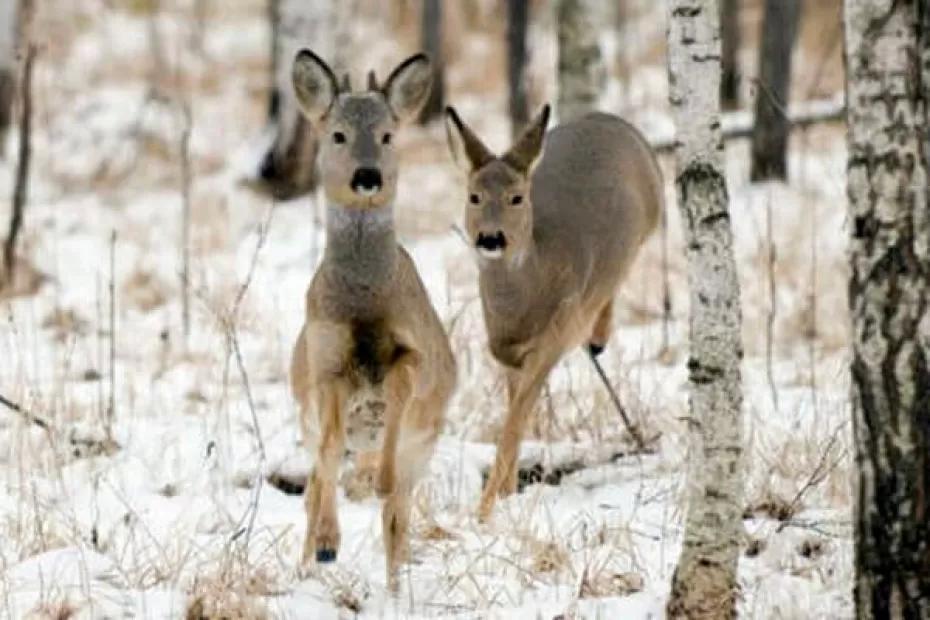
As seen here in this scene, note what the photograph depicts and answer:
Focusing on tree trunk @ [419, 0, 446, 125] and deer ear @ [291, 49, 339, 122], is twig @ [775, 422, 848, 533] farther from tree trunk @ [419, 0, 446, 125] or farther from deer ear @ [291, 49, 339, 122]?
tree trunk @ [419, 0, 446, 125]

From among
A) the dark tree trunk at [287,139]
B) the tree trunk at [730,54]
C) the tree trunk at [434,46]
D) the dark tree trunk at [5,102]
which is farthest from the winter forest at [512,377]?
the tree trunk at [434,46]

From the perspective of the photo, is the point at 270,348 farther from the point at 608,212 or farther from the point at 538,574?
the point at 538,574

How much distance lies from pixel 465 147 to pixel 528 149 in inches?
10.5

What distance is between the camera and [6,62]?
1609 centimetres

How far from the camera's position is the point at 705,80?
5.59 metres

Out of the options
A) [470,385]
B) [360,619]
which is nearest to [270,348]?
[470,385]

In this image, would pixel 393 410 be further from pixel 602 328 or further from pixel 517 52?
pixel 517 52

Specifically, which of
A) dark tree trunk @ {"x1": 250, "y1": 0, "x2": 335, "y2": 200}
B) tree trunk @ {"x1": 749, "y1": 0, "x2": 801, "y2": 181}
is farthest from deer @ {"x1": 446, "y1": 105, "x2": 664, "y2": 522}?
dark tree trunk @ {"x1": 250, "y1": 0, "x2": 335, "y2": 200}

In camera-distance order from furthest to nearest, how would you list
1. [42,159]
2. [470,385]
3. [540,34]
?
[540,34] < [42,159] < [470,385]

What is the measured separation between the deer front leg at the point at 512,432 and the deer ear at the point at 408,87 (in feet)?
4.74

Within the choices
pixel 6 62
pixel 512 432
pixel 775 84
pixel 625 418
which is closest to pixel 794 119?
pixel 775 84

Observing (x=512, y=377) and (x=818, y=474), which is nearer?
(x=818, y=474)

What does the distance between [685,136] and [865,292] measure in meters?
0.73

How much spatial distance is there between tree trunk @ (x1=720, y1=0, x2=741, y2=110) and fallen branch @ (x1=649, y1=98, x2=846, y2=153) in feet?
1.54
